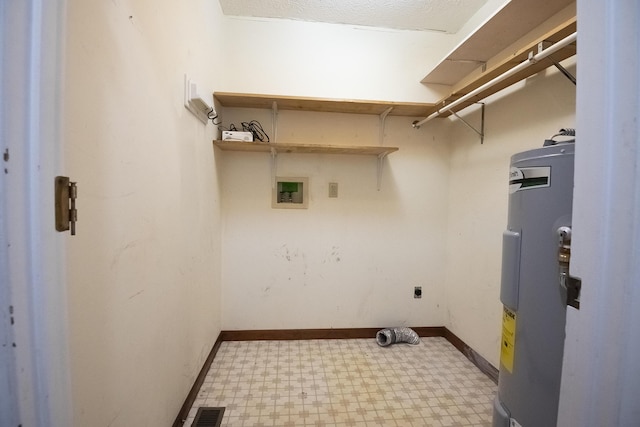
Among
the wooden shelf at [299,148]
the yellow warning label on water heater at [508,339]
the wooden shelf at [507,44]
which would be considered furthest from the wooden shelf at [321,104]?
the yellow warning label on water heater at [508,339]

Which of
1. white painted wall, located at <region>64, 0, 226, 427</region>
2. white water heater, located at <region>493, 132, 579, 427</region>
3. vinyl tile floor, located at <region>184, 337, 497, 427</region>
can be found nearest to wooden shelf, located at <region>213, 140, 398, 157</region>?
white painted wall, located at <region>64, 0, 226, 427</region>

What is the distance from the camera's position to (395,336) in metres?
2.28

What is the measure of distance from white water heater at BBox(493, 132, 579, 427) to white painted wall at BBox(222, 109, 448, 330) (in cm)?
134

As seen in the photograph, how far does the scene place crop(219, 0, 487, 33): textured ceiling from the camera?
200cm

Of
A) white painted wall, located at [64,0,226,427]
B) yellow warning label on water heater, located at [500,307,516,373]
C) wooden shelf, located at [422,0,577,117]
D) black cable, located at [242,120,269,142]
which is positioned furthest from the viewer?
black cable, located at [242,120,269,142]

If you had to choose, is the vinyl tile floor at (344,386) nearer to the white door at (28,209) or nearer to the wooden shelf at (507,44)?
the white door at (28,209)

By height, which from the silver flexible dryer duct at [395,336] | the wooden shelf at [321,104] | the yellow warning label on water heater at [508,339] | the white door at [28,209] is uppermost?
the wooden shelf at [321,104]

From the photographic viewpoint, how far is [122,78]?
0.87m

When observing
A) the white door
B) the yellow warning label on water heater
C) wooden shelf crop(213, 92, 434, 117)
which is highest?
wooden shelf crop(213, 92, 434, 117)

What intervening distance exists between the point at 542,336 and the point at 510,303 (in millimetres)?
145

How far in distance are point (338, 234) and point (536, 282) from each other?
156 cm

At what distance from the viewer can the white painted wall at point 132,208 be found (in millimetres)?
702

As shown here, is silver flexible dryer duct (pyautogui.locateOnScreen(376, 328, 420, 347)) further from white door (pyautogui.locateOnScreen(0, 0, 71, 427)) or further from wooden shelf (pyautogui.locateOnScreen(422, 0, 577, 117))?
white door (pyautogui.locateOnScreen(0, 0, 71, 427))

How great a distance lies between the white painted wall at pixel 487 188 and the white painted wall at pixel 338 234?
0.15 meters
